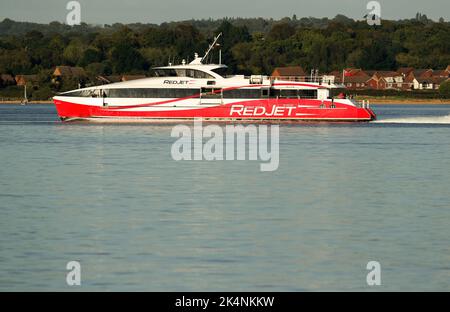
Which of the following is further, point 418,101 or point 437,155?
point 418,101

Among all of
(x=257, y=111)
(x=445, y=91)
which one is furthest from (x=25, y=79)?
(x=257, y=111)

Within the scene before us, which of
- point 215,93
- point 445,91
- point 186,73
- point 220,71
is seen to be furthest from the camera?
point 445,91

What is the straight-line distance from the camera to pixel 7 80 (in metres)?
195

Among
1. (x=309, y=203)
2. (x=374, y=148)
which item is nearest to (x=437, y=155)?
(x=374, y=148)

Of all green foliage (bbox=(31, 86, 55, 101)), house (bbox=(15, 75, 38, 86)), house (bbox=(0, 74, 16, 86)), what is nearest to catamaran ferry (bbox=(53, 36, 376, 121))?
green foliage (bbox=(31, 86, 55, 101))

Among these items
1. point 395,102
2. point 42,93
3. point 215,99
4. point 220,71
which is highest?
point 220,71

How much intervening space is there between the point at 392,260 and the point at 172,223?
6936mm

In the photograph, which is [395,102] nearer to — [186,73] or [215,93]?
[215,93]

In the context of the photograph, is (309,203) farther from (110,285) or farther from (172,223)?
(110,285)

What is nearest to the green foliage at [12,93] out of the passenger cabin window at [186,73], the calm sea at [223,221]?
the passenger cabin window at [186,73]

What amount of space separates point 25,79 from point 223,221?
16749 cm

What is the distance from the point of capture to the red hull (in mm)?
79188

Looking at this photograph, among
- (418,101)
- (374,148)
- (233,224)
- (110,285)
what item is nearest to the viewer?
(110,285)
